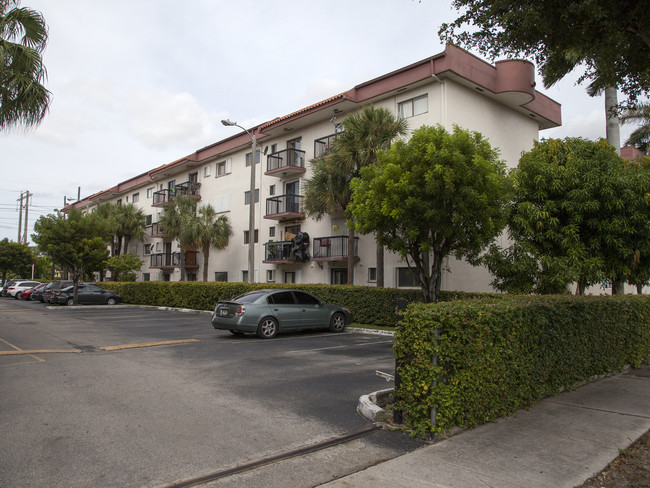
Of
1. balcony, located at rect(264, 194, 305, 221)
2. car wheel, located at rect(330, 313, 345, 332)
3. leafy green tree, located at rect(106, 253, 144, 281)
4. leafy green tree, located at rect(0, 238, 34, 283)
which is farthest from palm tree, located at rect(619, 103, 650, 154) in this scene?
leafy green tree, located at rect(0, 238, 34, 283)

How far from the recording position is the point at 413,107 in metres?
20.9

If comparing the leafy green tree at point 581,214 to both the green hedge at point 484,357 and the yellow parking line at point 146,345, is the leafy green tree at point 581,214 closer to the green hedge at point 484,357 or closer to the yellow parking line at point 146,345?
the green hedge at point 484,357

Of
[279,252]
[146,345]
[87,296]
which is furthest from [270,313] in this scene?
[87,296]

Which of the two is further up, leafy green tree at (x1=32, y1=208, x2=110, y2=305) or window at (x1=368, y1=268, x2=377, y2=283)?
leafy green tree at (x1=32, y1=208, x2=110, y2=305)

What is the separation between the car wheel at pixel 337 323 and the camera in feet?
51.4

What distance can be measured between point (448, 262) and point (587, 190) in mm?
7369

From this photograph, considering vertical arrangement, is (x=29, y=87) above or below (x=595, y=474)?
above

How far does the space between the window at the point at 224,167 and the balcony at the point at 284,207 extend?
674 cm

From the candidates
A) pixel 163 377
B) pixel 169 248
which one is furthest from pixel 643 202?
pixel 169 248

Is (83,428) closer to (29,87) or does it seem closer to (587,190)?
(29,87)

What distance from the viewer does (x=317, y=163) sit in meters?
20.6

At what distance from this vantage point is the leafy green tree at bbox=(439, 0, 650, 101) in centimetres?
591

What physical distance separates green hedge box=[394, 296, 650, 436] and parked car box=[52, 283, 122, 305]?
31.0 metres

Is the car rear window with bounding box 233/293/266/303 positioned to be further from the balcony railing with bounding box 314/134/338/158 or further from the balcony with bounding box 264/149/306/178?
the balcony with bounding box 264/149/306/178
